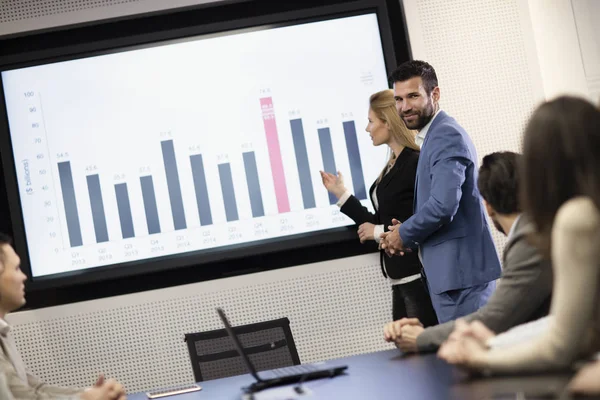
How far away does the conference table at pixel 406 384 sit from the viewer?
1465 millimetres

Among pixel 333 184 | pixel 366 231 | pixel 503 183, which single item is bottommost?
pixel 366 231

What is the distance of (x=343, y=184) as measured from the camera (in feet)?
14.4

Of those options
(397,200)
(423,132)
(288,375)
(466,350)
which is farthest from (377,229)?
(466,350)

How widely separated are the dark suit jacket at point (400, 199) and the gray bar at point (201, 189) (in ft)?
3.44

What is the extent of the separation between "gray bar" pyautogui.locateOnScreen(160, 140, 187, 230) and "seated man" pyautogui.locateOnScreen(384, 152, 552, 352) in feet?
7.71

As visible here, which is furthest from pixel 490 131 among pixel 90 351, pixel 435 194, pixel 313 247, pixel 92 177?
pixel 90 351

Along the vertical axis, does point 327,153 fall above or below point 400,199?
above

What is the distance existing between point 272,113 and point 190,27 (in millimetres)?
662

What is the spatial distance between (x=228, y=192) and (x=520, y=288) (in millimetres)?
2573

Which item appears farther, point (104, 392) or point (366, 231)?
point (366, 231)

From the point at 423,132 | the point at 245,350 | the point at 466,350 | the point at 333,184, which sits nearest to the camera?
the point at 466,350

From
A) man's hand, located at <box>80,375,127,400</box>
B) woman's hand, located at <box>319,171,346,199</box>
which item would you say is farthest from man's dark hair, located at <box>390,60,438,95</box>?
man's hand, located at <box>80,375,127,400</box>

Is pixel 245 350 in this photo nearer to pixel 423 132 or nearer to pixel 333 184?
pixel 423 132

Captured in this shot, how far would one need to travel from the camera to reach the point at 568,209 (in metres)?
1.36
